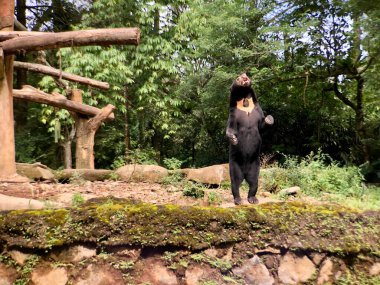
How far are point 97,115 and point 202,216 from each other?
6.47m


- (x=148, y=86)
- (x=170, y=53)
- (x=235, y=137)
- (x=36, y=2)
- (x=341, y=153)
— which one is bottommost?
(x=341, y=153)

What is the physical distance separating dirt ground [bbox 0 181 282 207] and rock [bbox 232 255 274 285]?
1.14 meters

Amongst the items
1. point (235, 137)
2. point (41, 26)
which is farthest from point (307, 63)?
point (41, 26)

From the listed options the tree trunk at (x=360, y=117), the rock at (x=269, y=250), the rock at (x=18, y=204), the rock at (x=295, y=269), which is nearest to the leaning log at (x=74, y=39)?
the rock at (x=18, y=204)

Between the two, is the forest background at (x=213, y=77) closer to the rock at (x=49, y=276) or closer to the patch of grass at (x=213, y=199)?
the patch of grass at (x=213, y=199)

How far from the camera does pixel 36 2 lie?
14.9 m

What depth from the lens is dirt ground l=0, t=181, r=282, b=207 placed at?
4949 mm

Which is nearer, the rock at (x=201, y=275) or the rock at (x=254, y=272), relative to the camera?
the rock at (x=201, y=275)

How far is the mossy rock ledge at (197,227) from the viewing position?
3023mm

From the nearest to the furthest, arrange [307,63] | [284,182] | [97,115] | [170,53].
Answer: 1. [284,182]
2. [97,115]
3. [307,63]
4. [170,53]

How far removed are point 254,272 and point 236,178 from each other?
122 cm

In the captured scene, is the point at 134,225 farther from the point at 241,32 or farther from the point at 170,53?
the point at 170,53

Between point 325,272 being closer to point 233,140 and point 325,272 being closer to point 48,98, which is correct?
point 233,140

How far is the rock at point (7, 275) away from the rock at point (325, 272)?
2.55m
